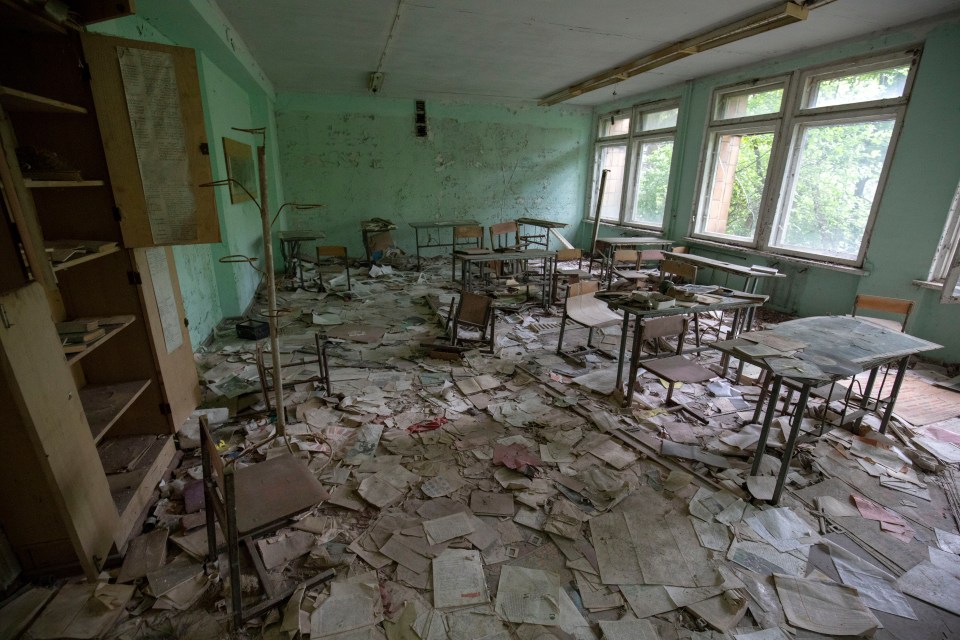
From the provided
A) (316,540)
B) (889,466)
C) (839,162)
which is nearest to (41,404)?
(316,540)

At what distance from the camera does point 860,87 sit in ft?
16.3

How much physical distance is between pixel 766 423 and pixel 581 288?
2.26m

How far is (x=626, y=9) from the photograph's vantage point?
4184mm

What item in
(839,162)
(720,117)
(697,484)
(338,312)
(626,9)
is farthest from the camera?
(720,117)

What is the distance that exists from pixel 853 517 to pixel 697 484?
0.80m

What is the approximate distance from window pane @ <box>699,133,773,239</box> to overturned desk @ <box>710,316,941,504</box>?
381 centimetres

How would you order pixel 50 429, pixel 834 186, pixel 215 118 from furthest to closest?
pixel 834 186 → pixel 215 118 → pixel 50 429

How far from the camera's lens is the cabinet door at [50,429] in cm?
150

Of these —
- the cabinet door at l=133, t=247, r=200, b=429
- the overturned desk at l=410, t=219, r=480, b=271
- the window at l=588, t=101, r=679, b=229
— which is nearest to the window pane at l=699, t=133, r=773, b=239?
the window at l=588, t=101, r=679, b=229

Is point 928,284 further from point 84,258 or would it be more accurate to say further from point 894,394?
point 84,258

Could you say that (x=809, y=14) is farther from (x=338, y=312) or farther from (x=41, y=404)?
(x=41, y=404)

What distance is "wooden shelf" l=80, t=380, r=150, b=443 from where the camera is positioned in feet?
6.98

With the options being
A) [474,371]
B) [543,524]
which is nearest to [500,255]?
[474,371]

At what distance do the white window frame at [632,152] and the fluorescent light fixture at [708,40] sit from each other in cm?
155
